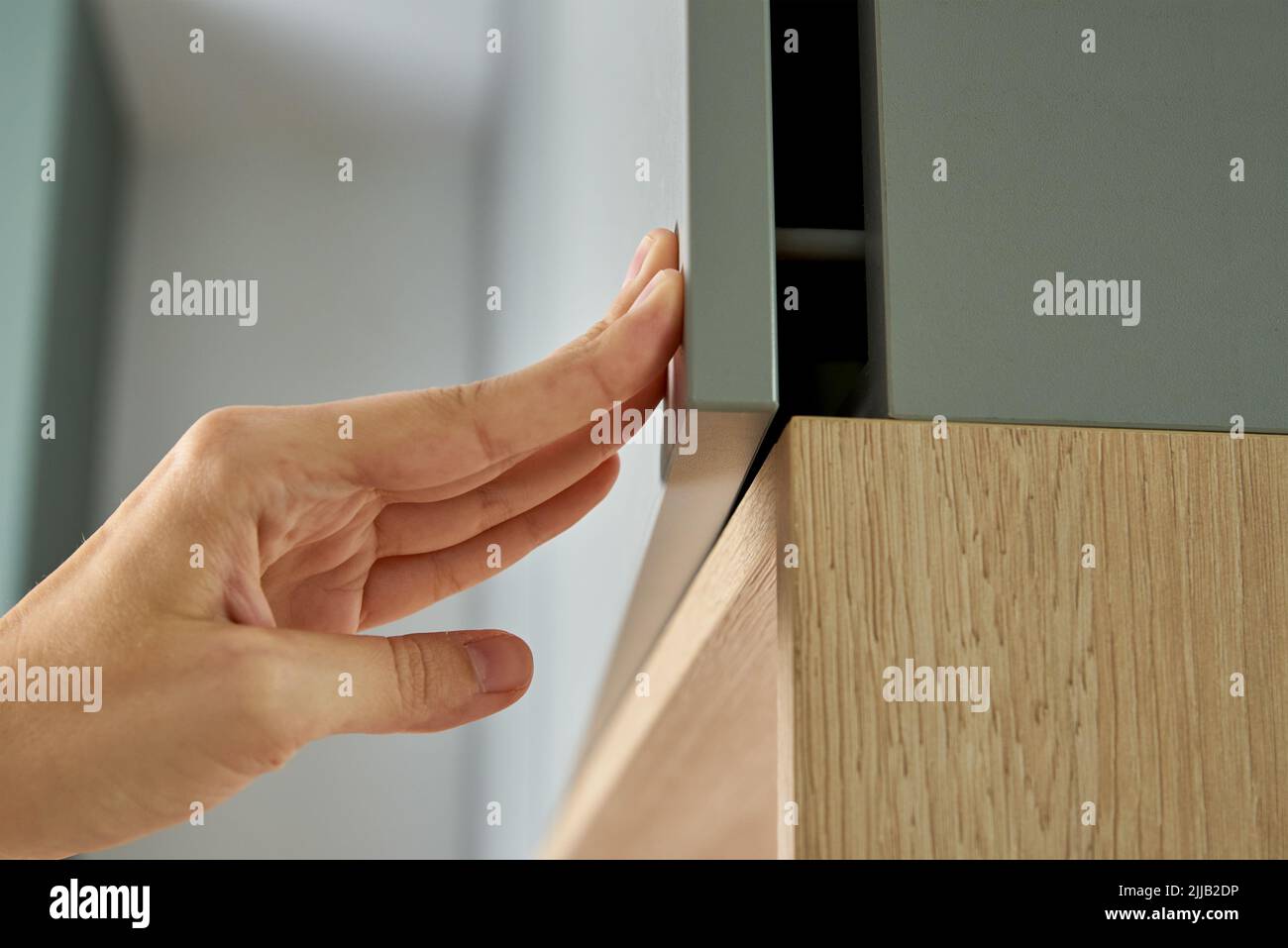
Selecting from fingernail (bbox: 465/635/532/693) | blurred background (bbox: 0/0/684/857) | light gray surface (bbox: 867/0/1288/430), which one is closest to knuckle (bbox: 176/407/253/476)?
fingernail (bbox: 465/635/532/693)

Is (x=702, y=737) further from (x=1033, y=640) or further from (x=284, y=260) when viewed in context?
(x=284, y=260)

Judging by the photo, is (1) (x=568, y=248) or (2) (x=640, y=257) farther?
(1) (x=568, y=248)

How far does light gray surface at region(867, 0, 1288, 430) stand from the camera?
30 centimetres

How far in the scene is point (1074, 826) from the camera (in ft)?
0.94

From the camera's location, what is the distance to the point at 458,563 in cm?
58

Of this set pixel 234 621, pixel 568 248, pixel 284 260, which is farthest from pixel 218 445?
pixel 284 260

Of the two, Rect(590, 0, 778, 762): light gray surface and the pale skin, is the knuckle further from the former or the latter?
Rect(590, 0, 778, 762): light gray surface

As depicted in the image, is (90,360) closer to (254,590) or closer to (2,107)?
(2,107)

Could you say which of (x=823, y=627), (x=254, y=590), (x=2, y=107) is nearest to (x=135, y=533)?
(x=254, y=590)

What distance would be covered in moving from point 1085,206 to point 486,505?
318mm

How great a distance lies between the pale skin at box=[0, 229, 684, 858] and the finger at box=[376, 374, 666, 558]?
0.15 ft

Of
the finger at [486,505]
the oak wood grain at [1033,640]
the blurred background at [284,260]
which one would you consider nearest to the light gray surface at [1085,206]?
the oak wood grain at [1033,640]

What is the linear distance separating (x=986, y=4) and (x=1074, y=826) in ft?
0.78

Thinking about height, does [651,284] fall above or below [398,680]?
above
